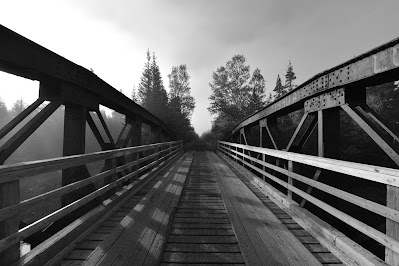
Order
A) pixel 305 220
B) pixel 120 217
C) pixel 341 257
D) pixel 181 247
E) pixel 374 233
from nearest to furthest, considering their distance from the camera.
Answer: pixel 374 233 < pixel 341 257 < pixel 181 247 < pixel 305 220 < pixel 120 217

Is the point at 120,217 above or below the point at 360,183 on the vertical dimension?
above

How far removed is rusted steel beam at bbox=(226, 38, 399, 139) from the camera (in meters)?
2.94

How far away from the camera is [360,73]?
344 centimetres

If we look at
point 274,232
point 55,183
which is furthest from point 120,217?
point 55,183

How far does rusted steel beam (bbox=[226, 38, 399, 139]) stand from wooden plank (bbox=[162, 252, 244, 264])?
10.3 ft

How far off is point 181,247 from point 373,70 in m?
3.63

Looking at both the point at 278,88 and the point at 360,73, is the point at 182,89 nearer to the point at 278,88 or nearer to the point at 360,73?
the point at 278,88

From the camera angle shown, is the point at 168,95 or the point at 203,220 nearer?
the point at 203,220

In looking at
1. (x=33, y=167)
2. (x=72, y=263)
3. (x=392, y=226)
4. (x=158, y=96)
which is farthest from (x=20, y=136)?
(x=158, y=96)

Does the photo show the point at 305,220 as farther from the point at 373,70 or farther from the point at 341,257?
the point at 373,70

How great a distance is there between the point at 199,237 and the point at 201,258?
1.78 feet

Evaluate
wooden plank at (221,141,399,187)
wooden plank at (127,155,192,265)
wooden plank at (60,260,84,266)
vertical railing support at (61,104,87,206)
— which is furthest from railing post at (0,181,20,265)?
wooden plank at (221,141,399,187)

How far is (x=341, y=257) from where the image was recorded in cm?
263

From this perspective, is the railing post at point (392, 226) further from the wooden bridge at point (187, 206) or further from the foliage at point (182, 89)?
the foliage at point (182, 89)
